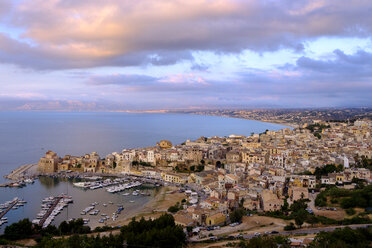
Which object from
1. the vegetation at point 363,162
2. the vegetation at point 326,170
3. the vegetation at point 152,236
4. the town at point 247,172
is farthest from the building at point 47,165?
the vegetation at point 363,162

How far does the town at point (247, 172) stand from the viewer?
14.2 m

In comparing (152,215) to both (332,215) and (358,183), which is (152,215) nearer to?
(332,215)

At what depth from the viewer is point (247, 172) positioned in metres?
21.5

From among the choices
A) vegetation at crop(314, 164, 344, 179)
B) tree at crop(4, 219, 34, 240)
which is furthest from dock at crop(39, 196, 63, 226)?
vegetation at crop(314, 164, 344, 179)

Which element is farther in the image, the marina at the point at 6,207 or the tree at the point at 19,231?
the marina at the point at 6,207

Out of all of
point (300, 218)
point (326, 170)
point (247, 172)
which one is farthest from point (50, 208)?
point (326, 170)

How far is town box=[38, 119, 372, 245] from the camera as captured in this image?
14.2 m

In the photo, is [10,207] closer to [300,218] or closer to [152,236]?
[152,236]

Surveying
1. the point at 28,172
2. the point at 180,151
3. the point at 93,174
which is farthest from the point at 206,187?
the point at 28,172

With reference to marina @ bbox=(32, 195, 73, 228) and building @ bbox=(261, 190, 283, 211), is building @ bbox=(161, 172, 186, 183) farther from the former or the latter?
building @ bbox=(261, 190, 283, 211)

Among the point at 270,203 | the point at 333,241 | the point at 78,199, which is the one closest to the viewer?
the point at 333,241

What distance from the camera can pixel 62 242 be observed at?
939cm

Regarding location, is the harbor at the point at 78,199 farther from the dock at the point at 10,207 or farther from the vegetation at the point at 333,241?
the vegetation at the point at 333,241

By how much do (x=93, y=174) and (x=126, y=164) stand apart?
108 inches
